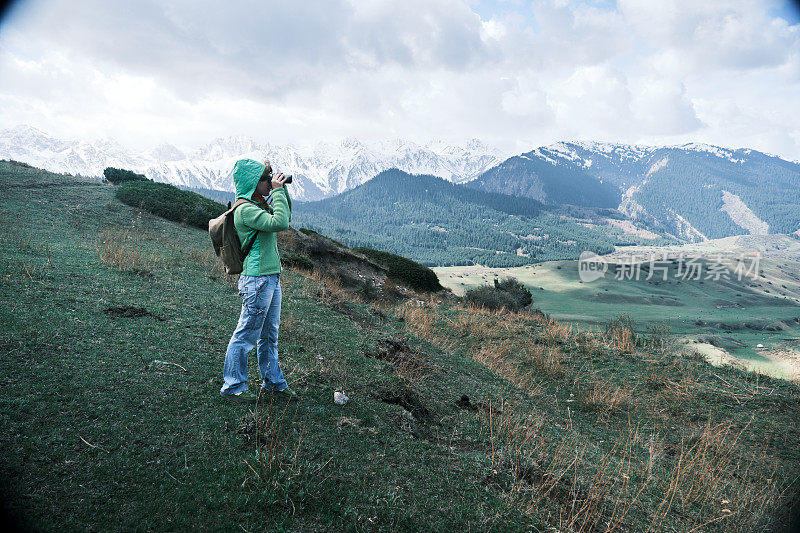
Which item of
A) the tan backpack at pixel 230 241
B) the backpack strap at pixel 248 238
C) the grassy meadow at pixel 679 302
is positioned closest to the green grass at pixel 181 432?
the tan backpack at pixel 230 241

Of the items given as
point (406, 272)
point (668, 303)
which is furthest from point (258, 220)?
point (668, 303)

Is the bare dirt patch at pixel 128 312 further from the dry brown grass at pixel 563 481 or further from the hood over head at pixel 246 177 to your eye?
the dry brown grass at pixel 563 481

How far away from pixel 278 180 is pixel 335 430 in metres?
2.84

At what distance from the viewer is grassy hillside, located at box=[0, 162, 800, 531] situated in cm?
283

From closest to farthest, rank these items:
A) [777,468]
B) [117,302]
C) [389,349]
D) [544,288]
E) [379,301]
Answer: [777,468] < [117,302] < [389,349] < [379,301] < [544,288]

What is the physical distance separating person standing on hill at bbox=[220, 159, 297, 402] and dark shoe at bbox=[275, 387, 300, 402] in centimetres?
1

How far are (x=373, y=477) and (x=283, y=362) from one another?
108 inches

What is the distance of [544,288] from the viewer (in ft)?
324

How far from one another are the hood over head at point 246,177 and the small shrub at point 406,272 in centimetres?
1881

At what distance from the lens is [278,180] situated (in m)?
4.39

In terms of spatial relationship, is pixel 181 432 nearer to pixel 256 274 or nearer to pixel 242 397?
pixel 242 397

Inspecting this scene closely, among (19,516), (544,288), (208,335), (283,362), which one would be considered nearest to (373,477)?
(19,516)

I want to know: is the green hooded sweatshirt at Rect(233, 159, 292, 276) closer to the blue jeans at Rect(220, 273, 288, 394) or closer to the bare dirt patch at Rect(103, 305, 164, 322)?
the blue jeans at Rect(220, 273, 288, 394)

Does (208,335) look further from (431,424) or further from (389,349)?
(431,424)
